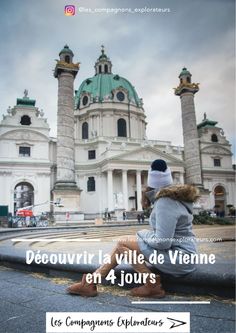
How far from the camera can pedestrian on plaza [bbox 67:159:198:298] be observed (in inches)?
98.8

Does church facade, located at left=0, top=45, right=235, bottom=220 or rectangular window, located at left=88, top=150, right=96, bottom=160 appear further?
rectangular window, located at left=88, top=150, right=96, bottom=160

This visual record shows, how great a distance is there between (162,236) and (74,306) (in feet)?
2.80

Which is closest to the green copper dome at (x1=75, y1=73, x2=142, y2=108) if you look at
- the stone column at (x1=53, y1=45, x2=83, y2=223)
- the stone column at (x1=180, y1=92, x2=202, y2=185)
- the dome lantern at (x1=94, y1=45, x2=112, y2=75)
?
the dome lantern at (x1=94, y1=45, x2=112, y2=75)

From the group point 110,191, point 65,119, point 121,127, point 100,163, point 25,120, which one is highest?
point 121,127

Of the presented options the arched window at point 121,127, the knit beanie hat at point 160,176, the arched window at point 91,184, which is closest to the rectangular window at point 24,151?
the arched window at point 91,184

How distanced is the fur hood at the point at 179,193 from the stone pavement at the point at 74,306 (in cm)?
80

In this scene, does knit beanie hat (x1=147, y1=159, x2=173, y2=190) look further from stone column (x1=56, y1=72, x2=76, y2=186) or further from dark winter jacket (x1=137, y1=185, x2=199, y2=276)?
stone column (x1=56, y1=72, x2=76, y2=186)

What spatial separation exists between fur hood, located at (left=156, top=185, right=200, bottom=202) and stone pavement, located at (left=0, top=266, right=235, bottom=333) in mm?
805

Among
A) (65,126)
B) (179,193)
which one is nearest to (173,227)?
(179,193)

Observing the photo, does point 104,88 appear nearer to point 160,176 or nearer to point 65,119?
point 65,119

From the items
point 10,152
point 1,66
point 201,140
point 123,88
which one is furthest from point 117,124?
point 1,66

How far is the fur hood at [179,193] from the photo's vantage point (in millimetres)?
2521

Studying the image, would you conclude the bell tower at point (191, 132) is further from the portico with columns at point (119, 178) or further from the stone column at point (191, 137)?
the portico with columns at point (119, 178)

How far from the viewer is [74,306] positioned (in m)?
2.27
